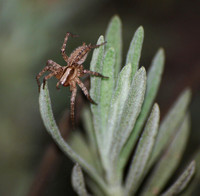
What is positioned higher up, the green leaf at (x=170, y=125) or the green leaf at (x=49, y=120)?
the green leaf at (x=49, y=120)

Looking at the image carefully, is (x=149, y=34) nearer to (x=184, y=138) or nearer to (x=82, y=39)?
(x=82, y=39)

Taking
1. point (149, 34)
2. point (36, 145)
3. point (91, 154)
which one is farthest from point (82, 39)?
point (91, 154)

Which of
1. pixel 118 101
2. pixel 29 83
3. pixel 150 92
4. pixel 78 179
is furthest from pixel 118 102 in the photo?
pixel 29 83

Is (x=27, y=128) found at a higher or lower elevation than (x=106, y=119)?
higher

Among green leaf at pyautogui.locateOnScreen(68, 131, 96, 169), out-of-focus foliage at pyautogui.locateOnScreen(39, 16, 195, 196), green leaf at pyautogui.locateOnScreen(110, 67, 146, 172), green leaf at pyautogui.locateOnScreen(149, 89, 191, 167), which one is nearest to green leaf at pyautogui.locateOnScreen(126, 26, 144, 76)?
out-of-focus foliage at pyautogui.locateOnScreen(39, 16, 195, 196)

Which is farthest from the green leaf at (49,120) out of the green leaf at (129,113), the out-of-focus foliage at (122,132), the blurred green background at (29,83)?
the blurred green background at (29,83)

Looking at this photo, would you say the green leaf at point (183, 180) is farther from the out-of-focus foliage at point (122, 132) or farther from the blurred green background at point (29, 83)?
the blurred green background at point (29, 83)
